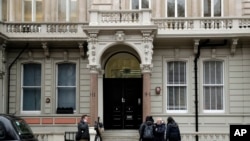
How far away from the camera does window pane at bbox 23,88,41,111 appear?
1029 inches

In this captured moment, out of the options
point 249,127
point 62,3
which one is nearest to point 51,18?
point 62,3

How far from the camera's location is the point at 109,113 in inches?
1018

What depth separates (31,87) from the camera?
26188mm

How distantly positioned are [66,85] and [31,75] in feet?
6.64

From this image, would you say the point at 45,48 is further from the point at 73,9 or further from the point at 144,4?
the point at 144,4

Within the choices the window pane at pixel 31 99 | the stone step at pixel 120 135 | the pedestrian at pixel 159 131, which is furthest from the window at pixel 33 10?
the pedestrian at pixel 159 131

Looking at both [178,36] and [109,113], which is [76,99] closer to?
[109,113]

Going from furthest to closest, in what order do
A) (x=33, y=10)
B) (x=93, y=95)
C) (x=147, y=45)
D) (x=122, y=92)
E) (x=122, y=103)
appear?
(x=33, y=10), (x=122, y=92), (x=122, y=103), (x=93, y=95), (x=147, y=45)

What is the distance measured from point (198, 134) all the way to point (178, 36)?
5570 millimetres

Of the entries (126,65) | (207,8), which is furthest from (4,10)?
(207,8)

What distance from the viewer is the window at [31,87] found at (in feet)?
85.9

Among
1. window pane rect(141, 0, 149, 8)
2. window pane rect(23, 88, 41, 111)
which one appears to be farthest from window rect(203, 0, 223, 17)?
window pane rect(23, 88, 41, 111)

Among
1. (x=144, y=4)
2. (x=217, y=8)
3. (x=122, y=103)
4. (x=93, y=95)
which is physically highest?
(x=144, y=4)

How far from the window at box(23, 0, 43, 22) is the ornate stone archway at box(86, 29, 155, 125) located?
4.95 metres
